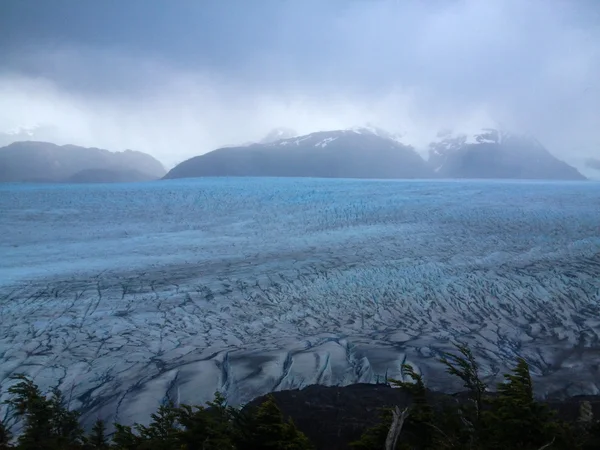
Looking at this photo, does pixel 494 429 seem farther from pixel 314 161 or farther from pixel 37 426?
pixel 314 161

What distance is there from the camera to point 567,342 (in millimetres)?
6398

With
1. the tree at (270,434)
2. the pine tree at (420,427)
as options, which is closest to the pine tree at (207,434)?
the tree at (270,434)

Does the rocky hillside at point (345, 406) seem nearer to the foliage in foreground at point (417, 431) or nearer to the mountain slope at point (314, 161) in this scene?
the foliage in foreground at point (417, 431)

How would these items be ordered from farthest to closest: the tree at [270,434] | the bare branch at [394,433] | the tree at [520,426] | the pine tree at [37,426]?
the pine tree at [37,426] < the tree at [270,434] < the tree at [520,426] < the bare branch at [394,433]

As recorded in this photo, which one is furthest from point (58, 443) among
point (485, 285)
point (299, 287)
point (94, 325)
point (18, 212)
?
point (18, 212)

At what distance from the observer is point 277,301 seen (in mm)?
7848

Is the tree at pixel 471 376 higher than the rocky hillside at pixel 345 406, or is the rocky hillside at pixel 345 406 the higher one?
the tree at pixel 471 376

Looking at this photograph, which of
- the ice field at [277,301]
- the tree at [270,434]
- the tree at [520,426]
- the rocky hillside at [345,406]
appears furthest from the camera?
the ice field at [277,301]

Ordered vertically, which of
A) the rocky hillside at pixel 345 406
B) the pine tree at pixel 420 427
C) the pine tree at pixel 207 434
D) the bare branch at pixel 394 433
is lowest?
the rocky hillside at pixel 345 406

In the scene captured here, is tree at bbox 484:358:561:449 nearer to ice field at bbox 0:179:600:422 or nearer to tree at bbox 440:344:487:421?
tree at bbox 440:344:487:421

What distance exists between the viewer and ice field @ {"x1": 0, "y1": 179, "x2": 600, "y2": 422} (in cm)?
541

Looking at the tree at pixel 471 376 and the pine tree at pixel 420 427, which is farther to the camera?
the tree at pixel 471 376

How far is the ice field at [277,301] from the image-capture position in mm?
5406

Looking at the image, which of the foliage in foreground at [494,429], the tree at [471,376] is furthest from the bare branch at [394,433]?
the tree at [471,376]
